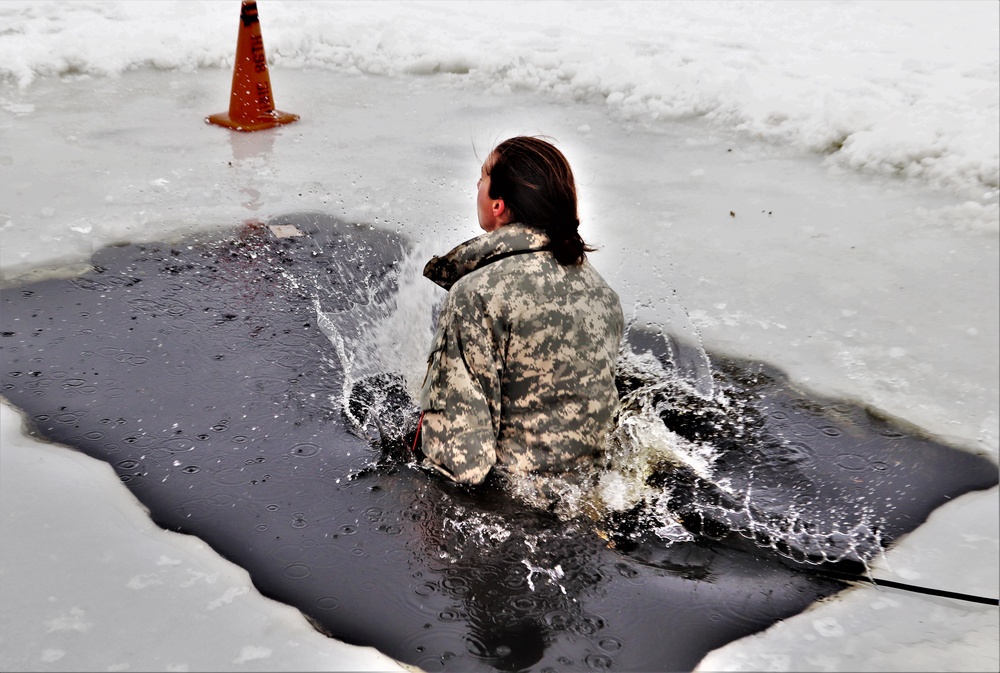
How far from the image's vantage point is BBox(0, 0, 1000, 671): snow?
2.50 m

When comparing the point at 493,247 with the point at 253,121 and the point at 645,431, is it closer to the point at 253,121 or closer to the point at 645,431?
the point at 645,431

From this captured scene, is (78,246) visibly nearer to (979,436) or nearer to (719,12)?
(979,436)

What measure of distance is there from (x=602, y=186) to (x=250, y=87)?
2759 mm

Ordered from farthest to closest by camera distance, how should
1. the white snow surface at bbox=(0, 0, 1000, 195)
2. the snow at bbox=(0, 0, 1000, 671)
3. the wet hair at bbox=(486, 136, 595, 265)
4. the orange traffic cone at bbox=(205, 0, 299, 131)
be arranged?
the orange traffic cone at bbox=(205, 0, 299, 131) → the white snow surface at bbox=(0, 0, 1000, 195) → the wet hair at bbox=(486, 136, 595, 265) → the snow at bbox=(0, 0, 1000, 671)

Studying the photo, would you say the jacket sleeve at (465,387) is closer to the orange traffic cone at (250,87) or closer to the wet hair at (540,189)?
the wet hair at (540,189)

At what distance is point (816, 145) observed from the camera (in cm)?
607

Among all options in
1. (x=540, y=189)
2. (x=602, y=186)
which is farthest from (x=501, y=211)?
(x=602, y=186)

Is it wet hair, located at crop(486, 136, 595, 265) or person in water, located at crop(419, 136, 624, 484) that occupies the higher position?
wet hair, located at crop(486, 136, 595, 265)

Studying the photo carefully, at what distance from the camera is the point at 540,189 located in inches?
113

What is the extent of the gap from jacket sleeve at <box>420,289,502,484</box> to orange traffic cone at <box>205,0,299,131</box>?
4226mm

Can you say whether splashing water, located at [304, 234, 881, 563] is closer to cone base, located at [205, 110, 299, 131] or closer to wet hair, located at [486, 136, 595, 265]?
wet hair, located at [486, 136, 595, 265]

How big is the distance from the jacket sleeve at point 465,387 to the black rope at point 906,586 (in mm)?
1106

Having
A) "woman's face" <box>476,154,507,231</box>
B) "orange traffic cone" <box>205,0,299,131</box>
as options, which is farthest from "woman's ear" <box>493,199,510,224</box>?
"orange traffic cone" <box>205,0,299,131</box>

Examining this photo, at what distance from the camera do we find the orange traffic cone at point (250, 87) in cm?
653
